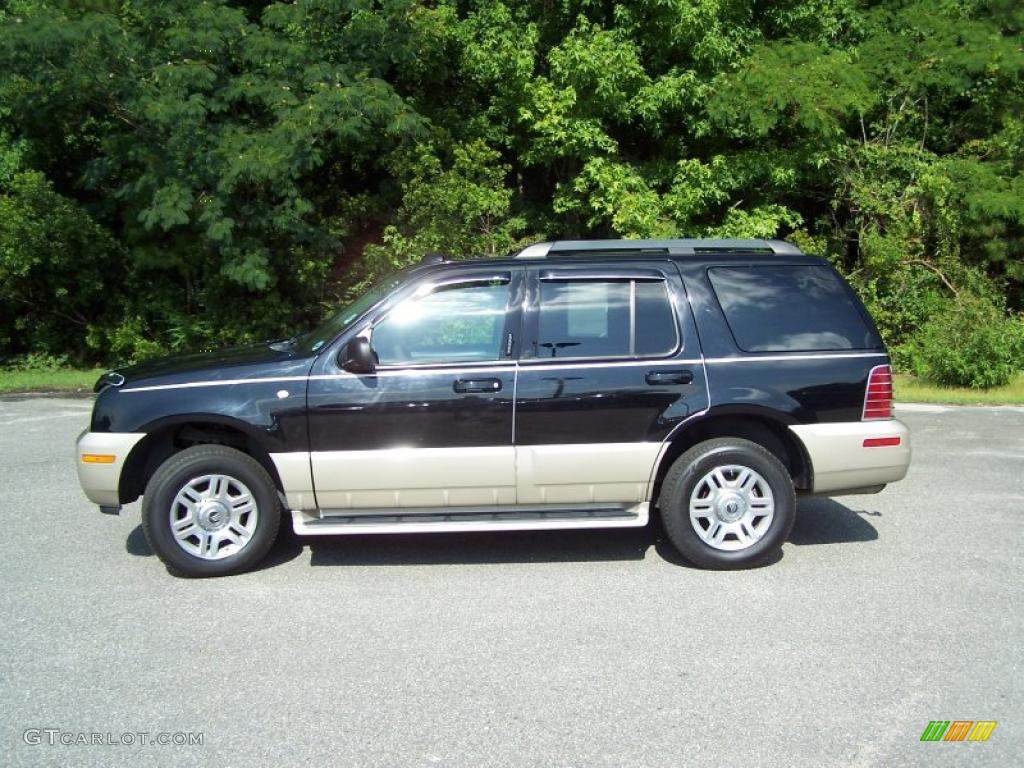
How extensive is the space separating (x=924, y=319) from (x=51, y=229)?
14681 mm

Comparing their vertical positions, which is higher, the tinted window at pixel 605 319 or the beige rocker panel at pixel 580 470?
the tinted window at pixel 605 319

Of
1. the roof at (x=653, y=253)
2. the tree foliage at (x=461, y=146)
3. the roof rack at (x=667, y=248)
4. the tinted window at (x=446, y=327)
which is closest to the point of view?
the tinted window at (x=446, y=327)

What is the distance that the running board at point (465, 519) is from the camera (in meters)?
5.34

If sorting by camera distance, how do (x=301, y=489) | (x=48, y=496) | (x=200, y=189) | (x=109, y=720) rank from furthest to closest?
(x=200, y=189)
(x=48, y=496)
(x=301, y=489)
(x=109, y=720)

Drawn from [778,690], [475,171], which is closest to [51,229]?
[475,171]

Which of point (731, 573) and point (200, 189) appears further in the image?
point (200, 189)

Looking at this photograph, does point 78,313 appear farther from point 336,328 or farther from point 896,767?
point 896,767

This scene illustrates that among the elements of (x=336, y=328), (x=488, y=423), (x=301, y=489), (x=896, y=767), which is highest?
(x=336, y=328)

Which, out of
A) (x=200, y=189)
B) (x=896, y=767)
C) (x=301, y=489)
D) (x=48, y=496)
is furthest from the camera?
(x=200, y=189)

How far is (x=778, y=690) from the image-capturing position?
158 inches

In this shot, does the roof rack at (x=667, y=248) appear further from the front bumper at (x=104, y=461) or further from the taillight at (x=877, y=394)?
the front bumper at (x=104, y=461)

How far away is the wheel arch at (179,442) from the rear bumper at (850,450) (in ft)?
10.6

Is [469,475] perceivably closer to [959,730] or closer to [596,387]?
[596,387]

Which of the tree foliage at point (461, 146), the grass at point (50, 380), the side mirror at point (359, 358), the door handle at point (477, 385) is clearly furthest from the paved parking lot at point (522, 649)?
the tree foliage at point (461, 146)
